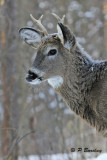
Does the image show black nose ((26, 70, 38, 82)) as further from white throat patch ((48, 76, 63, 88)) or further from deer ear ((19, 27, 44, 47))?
deer ear ((19, 27, 44, 47))

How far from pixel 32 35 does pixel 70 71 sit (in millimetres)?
1002

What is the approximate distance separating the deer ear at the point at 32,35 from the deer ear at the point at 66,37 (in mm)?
659

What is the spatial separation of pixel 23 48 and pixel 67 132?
2762 mm

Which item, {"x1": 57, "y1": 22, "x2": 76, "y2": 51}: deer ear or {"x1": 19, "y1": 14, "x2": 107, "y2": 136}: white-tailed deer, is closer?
{"x1": 57, "y1": 22, "x2": 76, "y2": 51}: deer ear

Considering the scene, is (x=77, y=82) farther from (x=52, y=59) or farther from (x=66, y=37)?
(x=66, y=37)

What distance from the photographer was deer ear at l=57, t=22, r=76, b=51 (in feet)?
19.2

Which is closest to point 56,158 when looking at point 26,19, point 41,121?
point 26,19

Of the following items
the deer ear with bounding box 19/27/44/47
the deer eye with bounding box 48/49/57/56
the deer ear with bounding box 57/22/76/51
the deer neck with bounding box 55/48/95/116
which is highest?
the deer ear with bounding box 19/27/44/47

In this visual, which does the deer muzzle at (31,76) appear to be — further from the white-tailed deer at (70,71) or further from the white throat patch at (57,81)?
the white throat patch at (57,81)

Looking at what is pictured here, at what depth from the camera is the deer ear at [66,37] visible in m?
5.86

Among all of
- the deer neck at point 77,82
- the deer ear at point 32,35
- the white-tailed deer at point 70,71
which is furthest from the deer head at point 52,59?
the deer ear at point 32,35

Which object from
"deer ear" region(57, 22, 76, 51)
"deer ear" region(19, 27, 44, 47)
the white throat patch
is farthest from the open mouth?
"deer ear" region(19, 27, 44, 47)

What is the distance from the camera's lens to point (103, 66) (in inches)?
239

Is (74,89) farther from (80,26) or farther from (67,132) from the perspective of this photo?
(80,26)
